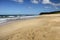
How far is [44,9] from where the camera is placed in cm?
301

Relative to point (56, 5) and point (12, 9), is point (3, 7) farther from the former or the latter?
point (56, 5)

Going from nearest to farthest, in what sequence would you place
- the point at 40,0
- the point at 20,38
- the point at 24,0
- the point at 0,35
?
the point at 20,38 → the point at 0,35 → the point at 40,0 → the point at 24,0

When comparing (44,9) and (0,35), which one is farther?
(44,9)

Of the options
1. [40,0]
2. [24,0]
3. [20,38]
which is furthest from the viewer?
[24,0]

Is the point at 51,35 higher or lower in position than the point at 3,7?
lower

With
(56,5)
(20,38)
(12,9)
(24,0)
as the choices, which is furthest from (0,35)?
(56,5)

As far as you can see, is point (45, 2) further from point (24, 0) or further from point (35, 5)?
point (24, 0)

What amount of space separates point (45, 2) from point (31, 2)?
32cm

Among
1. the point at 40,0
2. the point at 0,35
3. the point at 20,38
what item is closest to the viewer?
the point at 20,38

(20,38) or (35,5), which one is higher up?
(35,5)

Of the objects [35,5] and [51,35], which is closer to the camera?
[51,35]

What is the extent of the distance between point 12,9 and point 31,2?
0.47 metres

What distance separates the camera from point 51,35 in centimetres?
175

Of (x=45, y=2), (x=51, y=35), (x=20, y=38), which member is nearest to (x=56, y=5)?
(x=45, y=2)
